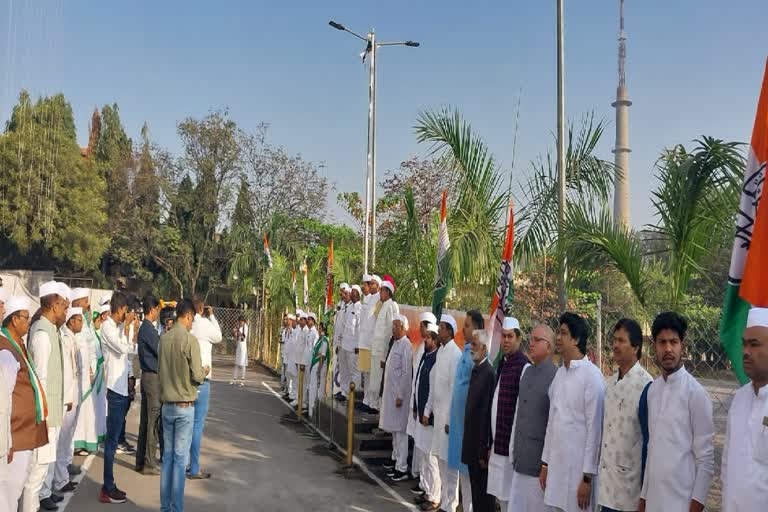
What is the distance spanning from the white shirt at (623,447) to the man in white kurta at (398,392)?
5.41 meters

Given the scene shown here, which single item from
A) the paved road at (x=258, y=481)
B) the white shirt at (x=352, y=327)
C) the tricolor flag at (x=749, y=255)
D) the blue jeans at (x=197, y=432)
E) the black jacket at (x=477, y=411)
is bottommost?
the paved road at (x=258, y=481)

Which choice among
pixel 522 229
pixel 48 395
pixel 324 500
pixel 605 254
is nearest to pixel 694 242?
pixel 605 254

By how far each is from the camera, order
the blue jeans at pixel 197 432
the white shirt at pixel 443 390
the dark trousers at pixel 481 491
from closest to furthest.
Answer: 1. the dark trousers at pixel 481 491
2. the white shirt at pixel 443 390
3. the blue jeans at pixel 197 432

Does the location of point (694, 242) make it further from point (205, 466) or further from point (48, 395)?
point (205, 466)

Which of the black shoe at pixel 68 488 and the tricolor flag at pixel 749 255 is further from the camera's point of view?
the black shoe at pixel 68 488

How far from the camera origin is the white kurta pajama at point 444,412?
26.8 ft

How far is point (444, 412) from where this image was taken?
8.44m

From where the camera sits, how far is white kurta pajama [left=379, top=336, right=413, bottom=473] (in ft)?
34.7

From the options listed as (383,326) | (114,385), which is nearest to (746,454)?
(114,385)

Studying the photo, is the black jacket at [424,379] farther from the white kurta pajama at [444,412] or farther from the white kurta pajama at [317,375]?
the white kurta pajama at [317,375]

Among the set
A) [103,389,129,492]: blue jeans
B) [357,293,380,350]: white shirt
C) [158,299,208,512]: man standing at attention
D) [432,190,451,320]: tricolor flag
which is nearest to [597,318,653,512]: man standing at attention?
[158,299,208,512]: man standing at attention

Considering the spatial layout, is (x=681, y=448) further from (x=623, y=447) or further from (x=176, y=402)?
(x=176, y=402)

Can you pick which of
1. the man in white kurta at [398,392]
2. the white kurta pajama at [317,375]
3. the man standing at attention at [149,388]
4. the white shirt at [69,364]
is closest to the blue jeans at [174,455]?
the white shirt at [69,364]

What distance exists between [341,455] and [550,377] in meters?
6.53
